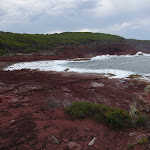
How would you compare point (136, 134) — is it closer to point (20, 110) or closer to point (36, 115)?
point (36, 115)

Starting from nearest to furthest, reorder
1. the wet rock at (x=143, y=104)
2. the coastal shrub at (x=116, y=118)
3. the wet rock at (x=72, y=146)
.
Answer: the wet rock at (x=72, y=146)
the coastal shrub at (x=116, y=118)
the wet rock at (x=143, y=104)

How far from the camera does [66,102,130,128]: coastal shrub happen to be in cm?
465

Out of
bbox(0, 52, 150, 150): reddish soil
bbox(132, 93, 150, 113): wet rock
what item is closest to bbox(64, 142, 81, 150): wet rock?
bbox(0, 52, 150, 150): reddish soil

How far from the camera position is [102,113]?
5.29m

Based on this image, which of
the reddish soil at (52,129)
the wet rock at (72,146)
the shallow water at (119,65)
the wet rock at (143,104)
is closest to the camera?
the wet rock at (72,146)

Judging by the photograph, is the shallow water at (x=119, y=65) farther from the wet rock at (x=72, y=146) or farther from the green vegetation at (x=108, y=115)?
the wet rock at (x=72, y=146)

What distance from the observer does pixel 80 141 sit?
153 inches

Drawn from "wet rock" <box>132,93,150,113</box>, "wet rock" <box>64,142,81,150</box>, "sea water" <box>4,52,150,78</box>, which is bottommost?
"wet rock" <box>64,142,81,150</box>

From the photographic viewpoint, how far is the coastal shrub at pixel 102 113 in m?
4.65

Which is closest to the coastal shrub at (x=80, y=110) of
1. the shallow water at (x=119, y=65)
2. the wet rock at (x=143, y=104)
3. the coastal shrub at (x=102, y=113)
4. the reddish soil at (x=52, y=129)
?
the coastal shrub at (x=102, y=113)

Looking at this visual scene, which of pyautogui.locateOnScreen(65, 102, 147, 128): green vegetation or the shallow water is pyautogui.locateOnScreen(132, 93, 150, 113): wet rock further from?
the shallow water

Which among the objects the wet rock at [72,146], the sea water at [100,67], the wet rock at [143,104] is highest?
the sea water at [100,67]

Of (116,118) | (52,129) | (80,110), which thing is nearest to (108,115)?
(116,118)

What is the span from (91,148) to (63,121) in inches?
65.7
